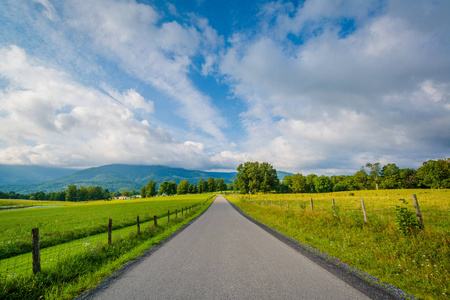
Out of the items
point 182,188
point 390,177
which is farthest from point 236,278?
point 182,188

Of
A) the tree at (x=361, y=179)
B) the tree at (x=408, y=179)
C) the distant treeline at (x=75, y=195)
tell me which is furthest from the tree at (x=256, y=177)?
the distant treeline at (x=75, y=195)

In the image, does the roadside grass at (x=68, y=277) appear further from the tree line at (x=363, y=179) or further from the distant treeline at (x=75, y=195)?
the distant treeline at (x=75, y=195)

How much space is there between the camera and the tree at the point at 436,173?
2510 inches

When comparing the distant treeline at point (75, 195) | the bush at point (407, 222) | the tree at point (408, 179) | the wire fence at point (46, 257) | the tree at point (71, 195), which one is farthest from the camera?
the distant treeline at point (75, 195)

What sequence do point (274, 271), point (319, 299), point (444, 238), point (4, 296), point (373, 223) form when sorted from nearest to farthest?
1. point (319, 299)
2. point (4, 296)
3. point (274, 271)
4. point (444, 238)
5. point (373, 223)

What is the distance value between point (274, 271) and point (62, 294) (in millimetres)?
5374

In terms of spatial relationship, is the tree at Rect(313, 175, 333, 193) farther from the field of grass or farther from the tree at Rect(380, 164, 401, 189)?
the field of grass

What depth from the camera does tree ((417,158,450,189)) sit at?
6375 centimetres

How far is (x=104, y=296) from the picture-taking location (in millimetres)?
4188

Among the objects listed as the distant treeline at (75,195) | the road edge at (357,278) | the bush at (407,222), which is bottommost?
the distant treeline at (75,195)

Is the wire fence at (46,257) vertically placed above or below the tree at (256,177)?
below

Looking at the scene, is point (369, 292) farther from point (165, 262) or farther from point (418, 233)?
point (165, 262)

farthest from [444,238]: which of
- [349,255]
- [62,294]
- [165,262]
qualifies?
[62,294]

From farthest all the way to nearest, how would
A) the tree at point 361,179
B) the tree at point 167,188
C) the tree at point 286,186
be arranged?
the tree at point 167,188, the tree at point 286,186, the tree at point 361,179
